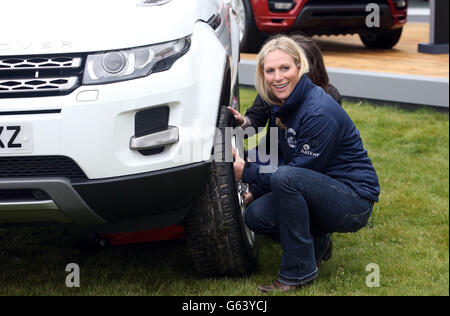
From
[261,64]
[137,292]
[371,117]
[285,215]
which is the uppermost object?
[261,64]

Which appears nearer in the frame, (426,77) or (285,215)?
(285,215)

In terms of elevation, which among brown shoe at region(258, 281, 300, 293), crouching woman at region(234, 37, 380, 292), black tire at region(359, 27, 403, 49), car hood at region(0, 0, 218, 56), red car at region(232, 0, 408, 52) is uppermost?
car hood at region(0, 0, 218, 56)

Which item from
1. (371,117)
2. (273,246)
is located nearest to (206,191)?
(273,246)

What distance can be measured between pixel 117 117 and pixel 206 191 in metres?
0.54

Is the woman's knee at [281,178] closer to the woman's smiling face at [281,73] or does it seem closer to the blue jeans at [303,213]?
the blue jeans at [303,213]

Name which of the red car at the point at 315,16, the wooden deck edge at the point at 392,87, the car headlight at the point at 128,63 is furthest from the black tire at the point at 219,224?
the red car at the point at 315,16

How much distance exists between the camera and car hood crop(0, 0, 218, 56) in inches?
107

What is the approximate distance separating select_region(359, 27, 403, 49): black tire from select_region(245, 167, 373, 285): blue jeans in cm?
527

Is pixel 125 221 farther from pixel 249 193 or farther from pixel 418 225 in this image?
pixel 418 225

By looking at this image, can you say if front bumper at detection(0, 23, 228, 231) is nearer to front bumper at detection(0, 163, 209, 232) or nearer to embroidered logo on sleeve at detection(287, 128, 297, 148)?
front bumper at detection(0, 163, 209, 232)

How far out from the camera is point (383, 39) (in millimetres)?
8453

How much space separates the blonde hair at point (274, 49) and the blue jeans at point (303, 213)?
0.37 meters

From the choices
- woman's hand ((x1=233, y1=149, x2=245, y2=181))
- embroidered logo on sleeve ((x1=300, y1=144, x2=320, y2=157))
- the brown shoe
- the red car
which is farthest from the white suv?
the red car

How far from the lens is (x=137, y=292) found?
128 inches
